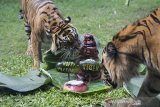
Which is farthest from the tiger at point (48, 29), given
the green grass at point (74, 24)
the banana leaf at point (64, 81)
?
the banana leaf at point (64, 81)

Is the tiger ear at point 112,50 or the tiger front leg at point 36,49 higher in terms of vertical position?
the tiger ear at point 112,50

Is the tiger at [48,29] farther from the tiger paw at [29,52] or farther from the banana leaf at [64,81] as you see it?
the banana leaf at [64,81]

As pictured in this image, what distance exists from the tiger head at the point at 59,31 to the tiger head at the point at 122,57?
120 cm

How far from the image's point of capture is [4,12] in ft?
23.0

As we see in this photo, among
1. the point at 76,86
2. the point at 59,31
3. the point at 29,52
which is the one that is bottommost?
the point at 76,86

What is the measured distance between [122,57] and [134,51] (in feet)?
0.31

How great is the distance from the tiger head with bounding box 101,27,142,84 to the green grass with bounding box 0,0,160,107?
607mm

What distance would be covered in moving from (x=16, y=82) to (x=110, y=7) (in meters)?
3.86

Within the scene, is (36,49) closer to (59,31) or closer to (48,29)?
(48,29)

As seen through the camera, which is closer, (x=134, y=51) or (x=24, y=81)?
(x=134, y=51)

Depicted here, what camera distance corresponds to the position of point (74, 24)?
6.19 metres

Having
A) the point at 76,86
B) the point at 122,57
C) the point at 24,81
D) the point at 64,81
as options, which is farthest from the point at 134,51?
the point at 24,81

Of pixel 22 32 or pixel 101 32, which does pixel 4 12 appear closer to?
pixel 22 32

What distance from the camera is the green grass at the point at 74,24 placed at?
11.3 ft
